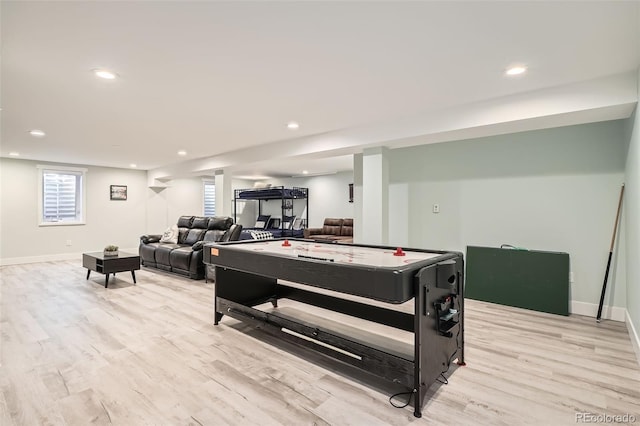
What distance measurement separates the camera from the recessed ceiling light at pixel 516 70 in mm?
2432

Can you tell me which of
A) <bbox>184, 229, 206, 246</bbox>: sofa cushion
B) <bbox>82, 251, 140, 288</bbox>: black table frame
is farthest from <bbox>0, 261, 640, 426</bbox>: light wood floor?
<bbox>184, 229, 206, 246</bbox>: sofa cushion

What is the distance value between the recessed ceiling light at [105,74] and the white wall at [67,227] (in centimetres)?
614

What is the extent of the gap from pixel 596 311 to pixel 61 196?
32.7 feet

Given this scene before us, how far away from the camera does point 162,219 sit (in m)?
8.80

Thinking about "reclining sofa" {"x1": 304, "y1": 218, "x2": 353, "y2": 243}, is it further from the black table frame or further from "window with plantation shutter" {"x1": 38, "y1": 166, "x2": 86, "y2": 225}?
"window with plantation shutter" {"x1": 38, "y1": 166, "x2": 86, "y2": 225}

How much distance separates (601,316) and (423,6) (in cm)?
376

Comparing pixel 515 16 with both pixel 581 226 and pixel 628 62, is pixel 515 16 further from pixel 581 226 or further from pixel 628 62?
pixel 581 226

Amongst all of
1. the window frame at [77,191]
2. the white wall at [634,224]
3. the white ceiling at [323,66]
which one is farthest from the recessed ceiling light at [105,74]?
the window frame at [77,191]

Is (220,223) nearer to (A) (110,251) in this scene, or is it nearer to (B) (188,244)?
(B) (188,244)

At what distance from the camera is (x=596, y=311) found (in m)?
3.45

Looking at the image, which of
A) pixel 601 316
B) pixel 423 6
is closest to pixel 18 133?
pixel 423 6

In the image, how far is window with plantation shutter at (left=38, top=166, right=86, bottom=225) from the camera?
23.1ft

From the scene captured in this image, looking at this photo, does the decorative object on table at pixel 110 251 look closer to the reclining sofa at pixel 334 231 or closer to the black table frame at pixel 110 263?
the black table frame at pixel 110 263

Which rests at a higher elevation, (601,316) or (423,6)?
(423,6)
